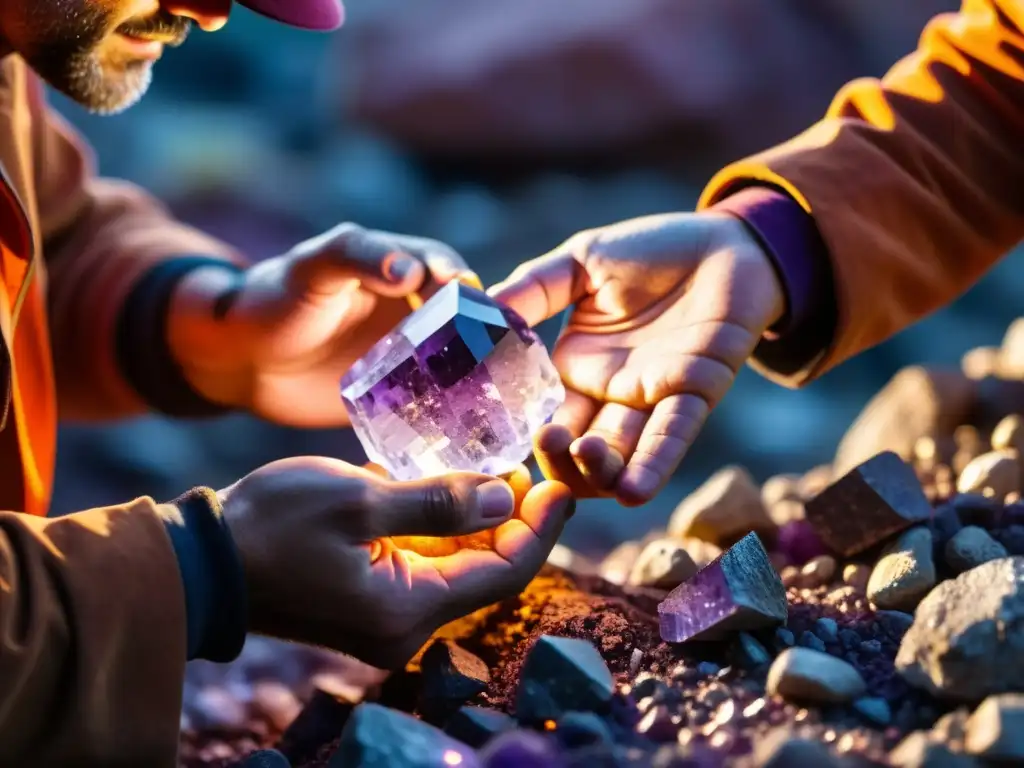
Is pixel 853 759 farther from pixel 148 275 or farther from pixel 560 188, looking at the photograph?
pixel 560 188

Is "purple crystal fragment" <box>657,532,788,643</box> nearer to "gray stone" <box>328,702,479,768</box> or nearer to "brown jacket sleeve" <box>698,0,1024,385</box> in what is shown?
"gray stone" <box>328,702,479,768</box>

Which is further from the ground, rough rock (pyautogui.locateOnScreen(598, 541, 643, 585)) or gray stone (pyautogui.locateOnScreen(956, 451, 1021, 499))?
gray stone (pyautogui.locateOnScreen(956, 451, 1021, 499))

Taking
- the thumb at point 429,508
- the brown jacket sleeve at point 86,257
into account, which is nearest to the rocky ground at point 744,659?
the thumb at point 429,508

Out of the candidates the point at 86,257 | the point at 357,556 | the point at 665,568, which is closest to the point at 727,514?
the point at 665,568

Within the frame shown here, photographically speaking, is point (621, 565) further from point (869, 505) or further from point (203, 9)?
point (203, 9)

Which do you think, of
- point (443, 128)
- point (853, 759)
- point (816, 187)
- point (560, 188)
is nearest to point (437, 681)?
point (853, 759)

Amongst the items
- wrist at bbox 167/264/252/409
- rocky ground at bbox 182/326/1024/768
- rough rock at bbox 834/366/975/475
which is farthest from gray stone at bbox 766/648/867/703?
wrist at bbox 167/264/252/409
